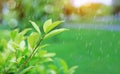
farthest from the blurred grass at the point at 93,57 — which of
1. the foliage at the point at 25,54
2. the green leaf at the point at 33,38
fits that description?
the green leaf at the point at 33,38

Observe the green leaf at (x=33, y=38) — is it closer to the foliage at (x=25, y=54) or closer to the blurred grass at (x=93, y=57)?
the foliage at (x=25, y=54)

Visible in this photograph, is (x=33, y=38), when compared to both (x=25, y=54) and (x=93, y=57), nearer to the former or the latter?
(x=25, y=54)

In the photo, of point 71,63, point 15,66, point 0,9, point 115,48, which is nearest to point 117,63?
A: point 71,63

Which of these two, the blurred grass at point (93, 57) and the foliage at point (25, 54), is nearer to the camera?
the foliage at point (25, 54)

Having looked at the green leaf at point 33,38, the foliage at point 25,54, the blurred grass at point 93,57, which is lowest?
the blurred grass at point 93,57

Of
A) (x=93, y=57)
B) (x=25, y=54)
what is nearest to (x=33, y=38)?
(x=25, y=54)

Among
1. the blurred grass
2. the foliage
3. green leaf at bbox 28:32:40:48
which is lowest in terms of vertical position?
the blurred grass

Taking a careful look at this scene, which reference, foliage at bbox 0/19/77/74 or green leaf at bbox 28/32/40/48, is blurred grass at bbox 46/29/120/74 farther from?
green leaf at bbox 28/32/40/48

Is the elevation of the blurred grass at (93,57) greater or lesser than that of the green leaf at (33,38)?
lesser

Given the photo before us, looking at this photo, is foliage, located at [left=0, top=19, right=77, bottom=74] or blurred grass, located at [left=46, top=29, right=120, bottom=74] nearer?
foliage, located at [left=0, top=19, right=77, bottom=74]

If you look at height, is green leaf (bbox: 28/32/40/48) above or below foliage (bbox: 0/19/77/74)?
above

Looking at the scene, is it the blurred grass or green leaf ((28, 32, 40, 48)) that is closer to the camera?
green leaf ((28, 32, 40, 48))

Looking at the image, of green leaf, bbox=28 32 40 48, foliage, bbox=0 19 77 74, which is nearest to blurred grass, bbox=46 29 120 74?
foliage, bbox=0 19 77 74

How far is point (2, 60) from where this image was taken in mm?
1502
